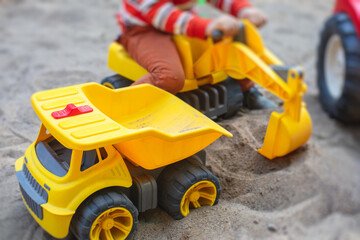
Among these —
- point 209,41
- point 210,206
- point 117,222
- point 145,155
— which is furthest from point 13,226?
point 209,41

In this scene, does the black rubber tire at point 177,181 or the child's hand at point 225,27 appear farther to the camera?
the child's hand at point 225,27

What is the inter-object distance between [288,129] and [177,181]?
444 millimetres

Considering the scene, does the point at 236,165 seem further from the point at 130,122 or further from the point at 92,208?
the point at 92,208

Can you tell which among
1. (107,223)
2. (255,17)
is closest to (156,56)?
(255,17)

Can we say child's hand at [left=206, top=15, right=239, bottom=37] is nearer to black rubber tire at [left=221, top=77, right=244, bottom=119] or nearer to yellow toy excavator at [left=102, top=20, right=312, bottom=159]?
yellow toy excavator at [left=102, top=20, right=312, bottom=159]

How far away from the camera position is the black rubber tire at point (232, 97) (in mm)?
1699

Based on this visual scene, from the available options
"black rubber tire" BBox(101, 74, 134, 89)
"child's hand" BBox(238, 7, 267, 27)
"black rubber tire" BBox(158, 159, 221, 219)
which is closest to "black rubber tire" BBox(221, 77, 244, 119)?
"child's hand" BBox(238, 7, 267, 27)

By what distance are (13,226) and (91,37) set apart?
164 centimetres

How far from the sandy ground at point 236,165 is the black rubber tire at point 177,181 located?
0.14 ft

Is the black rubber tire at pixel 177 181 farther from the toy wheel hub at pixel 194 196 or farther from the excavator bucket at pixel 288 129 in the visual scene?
the excavator bucket at pixel 288 129

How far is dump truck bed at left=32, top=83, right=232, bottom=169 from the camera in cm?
103

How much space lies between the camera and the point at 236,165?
1462 millimetres

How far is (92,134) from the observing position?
1015mm

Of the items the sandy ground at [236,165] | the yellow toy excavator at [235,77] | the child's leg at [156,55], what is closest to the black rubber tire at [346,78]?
the sandy ground at [236,165]
